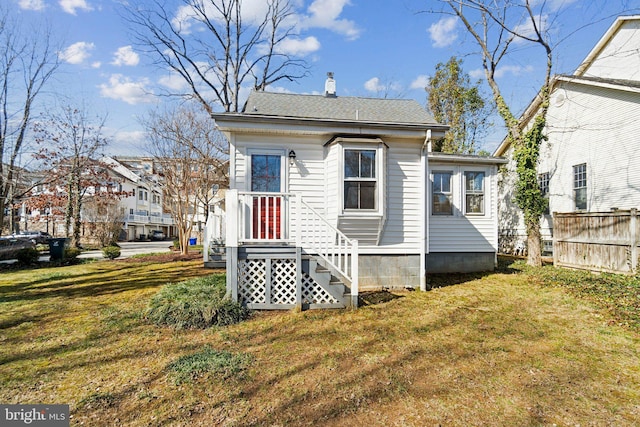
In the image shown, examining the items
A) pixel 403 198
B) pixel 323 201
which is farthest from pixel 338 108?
pixel 403 198

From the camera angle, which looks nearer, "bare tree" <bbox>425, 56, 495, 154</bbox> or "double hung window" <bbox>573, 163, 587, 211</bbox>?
"double hung window" <bbox>573, 163, 587, 211</bbox>

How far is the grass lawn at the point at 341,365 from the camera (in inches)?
111

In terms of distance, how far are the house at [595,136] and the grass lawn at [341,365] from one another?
6.98 m

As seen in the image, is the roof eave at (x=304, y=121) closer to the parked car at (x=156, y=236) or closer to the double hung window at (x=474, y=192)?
the double hung window at (x=474, y=192)

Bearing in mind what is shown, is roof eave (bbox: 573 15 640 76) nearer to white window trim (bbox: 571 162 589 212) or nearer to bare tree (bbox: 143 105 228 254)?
white window trim (bbox: 571 162 589 212)

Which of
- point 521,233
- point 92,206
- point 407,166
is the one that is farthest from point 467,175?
point 92,206

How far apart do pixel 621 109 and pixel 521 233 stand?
6026mm

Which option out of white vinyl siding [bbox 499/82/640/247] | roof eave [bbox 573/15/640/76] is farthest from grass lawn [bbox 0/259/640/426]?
roof eave [bbox 573/15/640/76]

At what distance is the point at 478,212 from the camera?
31.7ft

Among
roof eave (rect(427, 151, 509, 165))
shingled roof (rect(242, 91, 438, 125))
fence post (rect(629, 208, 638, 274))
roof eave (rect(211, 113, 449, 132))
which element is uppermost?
shingled roof (rect(242, 91, 438, 125))

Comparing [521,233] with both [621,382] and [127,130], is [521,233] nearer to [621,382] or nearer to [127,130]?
[621,382]

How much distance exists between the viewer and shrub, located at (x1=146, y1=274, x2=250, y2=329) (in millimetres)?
4941

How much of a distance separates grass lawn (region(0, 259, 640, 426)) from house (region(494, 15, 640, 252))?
698 centimetres

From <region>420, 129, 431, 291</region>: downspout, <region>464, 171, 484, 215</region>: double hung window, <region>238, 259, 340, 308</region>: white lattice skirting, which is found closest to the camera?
<region>238, 259, 340, 308</region>: white lattice skirting
